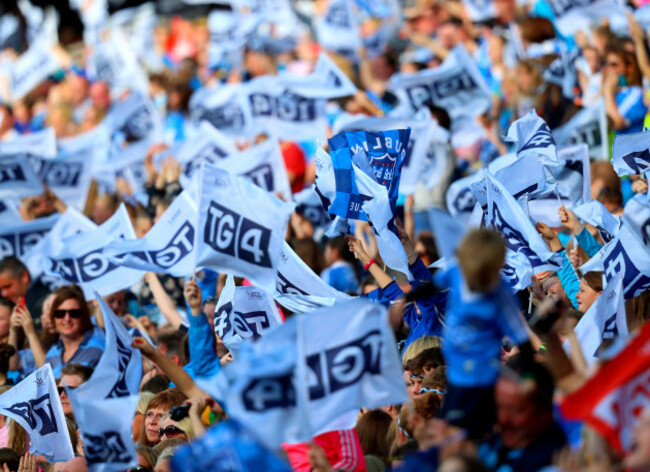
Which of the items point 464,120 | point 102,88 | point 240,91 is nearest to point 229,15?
point 102,88

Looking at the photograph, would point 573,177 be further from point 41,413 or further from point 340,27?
point 340,27

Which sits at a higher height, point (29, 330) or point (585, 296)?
point (585, 296)

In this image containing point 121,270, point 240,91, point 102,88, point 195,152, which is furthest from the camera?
point 102,88

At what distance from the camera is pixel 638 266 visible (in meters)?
5.93

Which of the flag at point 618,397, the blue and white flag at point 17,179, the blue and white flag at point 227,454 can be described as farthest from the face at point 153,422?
the blue and white flag at point 17,179

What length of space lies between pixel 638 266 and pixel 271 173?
4.46 meters

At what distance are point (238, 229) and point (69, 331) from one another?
92.8 inches

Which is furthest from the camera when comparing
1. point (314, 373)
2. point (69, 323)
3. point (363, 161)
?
point (69, 323)

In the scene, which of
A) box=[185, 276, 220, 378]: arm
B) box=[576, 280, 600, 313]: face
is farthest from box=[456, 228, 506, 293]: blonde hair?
box=[185, 276, 220, 378]: arm

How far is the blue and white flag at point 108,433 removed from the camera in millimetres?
5312

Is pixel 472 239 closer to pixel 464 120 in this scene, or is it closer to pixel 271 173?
pixel 271 173

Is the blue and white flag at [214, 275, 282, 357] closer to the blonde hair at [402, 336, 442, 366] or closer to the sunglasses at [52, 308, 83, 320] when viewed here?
the blonde hair at [402, 336, 442, 366]

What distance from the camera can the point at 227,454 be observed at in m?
4.31

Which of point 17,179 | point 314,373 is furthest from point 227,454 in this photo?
point 17,179
